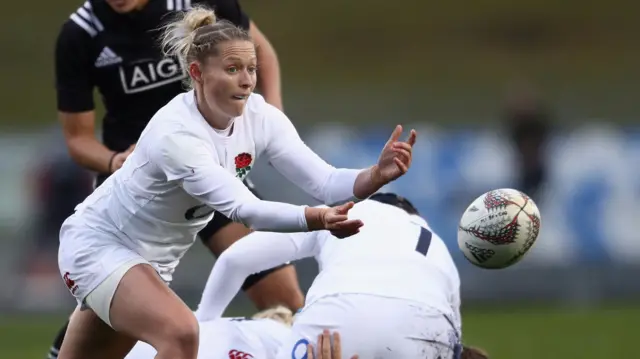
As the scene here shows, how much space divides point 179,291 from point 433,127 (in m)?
3.04

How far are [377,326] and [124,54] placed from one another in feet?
7.17

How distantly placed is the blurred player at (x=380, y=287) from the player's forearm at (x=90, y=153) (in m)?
0.97

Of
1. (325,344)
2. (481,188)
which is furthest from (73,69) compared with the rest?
(481,188)

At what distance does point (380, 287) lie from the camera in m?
5.52

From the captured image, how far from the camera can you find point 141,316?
522 cm

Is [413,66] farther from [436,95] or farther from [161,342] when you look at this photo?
[161,342]

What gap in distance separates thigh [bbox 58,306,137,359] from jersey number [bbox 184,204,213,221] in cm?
65

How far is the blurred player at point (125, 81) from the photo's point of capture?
21.7ft

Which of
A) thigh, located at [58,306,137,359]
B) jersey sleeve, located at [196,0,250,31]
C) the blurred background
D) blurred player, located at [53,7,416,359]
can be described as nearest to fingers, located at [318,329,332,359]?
blurred player, located at [53,7,416,359]

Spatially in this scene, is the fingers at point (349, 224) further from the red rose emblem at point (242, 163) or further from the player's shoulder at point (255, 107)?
the player's shoulder at point (255, 107)

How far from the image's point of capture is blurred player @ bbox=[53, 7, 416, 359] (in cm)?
507

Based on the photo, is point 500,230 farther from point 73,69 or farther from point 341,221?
point 73,69

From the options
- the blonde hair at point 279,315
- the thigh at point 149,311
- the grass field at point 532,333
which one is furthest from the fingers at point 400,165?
the grass field at point 532,333

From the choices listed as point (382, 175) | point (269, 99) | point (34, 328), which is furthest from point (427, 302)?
point (34, 328)
